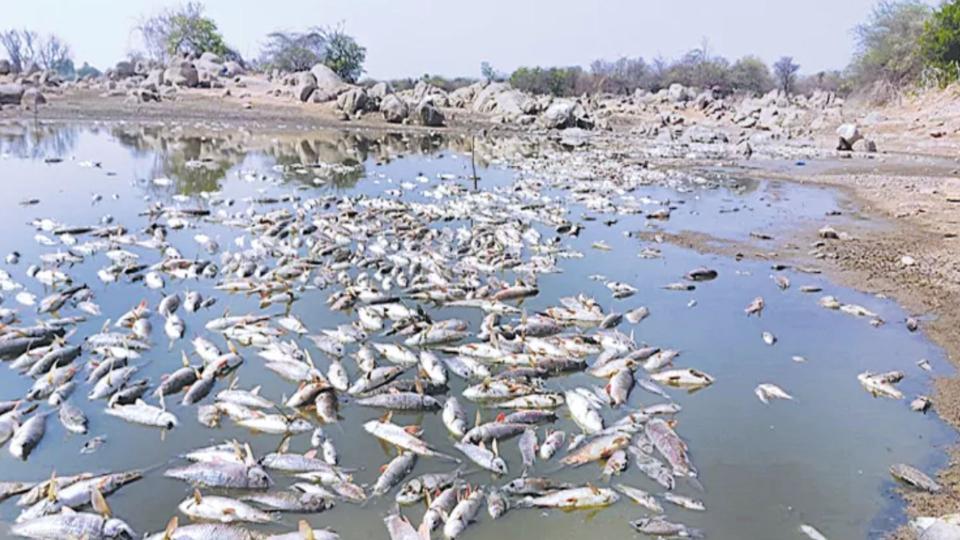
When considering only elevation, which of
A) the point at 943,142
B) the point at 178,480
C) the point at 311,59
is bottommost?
the point at 178,480

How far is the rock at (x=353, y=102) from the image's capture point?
1670 inches

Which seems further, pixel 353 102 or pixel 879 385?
pixel 353 102

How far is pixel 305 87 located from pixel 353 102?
16.0ft

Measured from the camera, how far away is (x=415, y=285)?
34.5 ft

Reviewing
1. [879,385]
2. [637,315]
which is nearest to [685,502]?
[879,385]

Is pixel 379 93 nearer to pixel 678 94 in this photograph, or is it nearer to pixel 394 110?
pixel 394 110

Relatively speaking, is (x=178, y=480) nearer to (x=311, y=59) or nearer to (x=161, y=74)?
(x=161, y=74)

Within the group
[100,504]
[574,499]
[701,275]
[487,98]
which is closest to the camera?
[100,504]

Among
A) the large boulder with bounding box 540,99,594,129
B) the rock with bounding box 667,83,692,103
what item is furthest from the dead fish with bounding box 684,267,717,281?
the rock with bounding box 667,83,692,103

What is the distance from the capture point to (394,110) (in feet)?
137

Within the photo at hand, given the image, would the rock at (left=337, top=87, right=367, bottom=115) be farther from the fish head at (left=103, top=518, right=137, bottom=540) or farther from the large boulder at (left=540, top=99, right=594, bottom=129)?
the fish head at (left=103, top=518, right=137, bottom=540)

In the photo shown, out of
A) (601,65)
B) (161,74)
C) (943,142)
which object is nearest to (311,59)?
(161,74)

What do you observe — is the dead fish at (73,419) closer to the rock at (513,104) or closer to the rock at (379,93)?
the rock at (379,93)

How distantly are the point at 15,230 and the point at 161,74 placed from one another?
3986 centimetres
